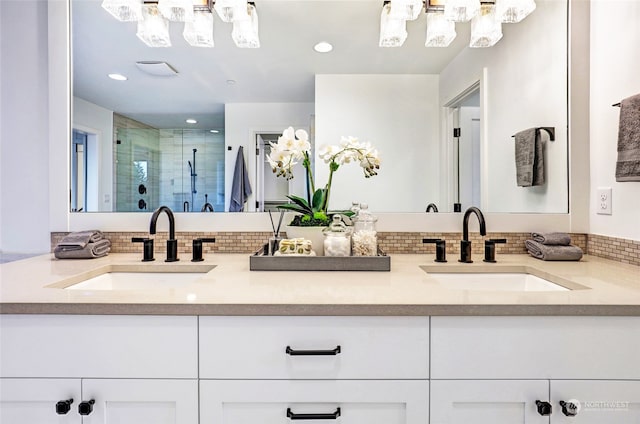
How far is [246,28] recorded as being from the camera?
159cm

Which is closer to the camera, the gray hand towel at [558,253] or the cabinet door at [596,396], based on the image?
the cabinet door at [596,396]

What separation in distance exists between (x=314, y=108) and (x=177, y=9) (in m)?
0.75

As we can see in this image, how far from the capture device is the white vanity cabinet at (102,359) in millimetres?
906

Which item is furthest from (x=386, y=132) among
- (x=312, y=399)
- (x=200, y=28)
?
(x=312, y=399)

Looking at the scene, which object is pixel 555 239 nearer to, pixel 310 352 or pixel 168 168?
pixel 310 352

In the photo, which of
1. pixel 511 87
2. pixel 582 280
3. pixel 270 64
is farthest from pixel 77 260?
pixel 511 87

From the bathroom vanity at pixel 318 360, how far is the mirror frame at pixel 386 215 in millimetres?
738

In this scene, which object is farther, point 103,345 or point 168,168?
point 168,168

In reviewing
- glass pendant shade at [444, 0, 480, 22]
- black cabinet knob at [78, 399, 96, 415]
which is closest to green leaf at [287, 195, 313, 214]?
black cabinet knob at [78, 399, 96, 415]

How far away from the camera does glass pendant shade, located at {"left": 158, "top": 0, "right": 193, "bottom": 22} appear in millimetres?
1517

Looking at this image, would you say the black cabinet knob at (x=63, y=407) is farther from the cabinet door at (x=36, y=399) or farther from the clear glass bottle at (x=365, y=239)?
the clear glass bottle at (x=365, y=239)

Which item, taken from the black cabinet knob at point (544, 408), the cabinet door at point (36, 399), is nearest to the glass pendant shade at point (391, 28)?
the black cabinet knob at point (544, 408)

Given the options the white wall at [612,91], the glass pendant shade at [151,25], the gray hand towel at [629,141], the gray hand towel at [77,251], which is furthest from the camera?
the glass pendant shade at [151,25]

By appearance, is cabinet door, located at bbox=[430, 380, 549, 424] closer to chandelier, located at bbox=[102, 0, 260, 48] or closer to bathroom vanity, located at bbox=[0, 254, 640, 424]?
bathroom vanity, located at bbox=[0, 254, 640, 424]
